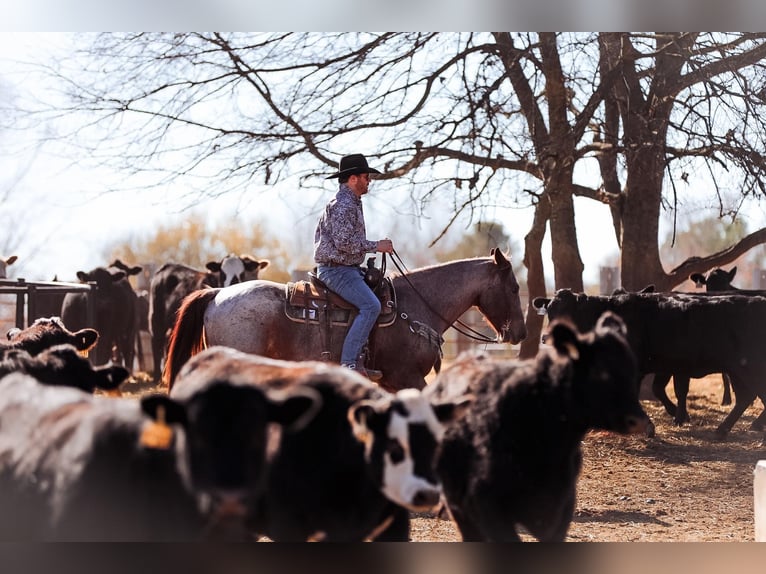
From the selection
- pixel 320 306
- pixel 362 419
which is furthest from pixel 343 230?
pixel 362 419

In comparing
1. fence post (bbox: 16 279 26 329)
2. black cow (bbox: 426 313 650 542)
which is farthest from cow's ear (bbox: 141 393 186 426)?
fence post (bbox: 16 279 26 329)

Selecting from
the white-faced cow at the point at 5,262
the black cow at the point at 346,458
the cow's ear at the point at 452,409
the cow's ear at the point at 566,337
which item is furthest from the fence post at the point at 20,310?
the cow's ear at the point at 566,337

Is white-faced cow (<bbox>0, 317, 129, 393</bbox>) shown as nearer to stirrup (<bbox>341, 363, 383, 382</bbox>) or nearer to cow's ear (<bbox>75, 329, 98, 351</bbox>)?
cow's ear (<bbox>75, 329, 98, 351</bbox>)

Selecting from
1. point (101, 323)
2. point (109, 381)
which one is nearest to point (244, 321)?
point (109, 381)

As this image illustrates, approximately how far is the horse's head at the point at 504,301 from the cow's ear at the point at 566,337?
2.41 m

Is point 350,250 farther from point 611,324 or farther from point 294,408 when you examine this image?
point 294,408

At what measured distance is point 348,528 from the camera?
380cm

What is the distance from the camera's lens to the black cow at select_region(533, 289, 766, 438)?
623 cm

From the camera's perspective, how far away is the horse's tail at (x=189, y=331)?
5.71 m

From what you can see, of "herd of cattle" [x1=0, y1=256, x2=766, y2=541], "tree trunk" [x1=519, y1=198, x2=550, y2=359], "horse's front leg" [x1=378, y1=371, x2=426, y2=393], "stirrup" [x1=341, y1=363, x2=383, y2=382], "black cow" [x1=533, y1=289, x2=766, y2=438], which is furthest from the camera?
"tree trunk" [x1=519, y1=198, x2=550, y2=359]

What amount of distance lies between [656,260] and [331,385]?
5037 mm

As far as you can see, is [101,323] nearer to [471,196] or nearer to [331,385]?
Answer: [471,196]

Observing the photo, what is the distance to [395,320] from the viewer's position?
6.03m

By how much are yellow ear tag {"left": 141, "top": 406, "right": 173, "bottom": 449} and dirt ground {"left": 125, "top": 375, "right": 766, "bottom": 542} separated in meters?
2.06
